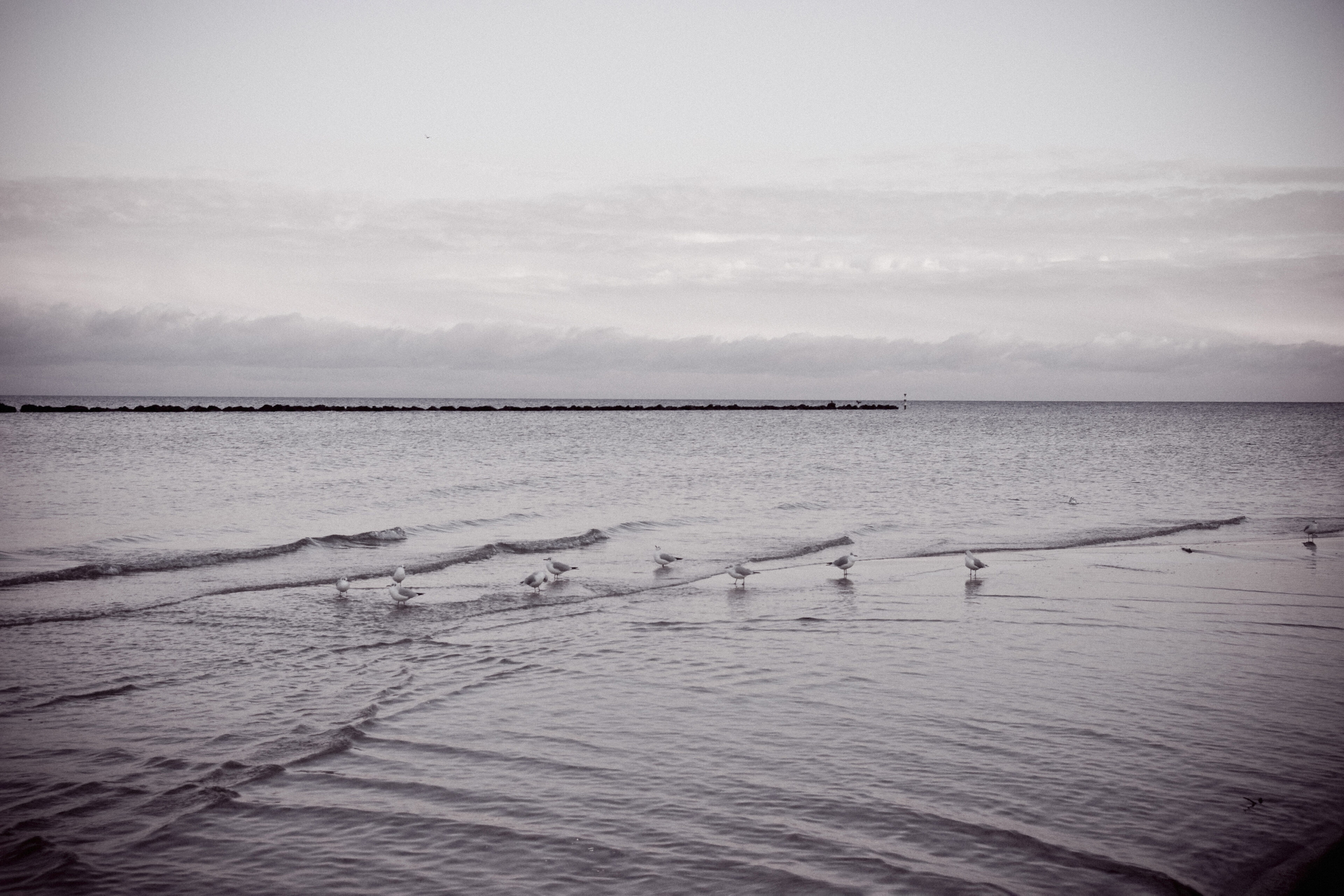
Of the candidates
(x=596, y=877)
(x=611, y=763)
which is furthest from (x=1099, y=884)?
(x=611, y=763)

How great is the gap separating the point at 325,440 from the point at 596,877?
59868 mm

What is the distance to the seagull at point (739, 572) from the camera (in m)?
15.7

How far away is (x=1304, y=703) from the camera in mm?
8641

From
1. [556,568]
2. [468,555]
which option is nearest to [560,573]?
[556,568]

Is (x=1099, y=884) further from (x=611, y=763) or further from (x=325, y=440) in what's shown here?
(x=325, y=440)

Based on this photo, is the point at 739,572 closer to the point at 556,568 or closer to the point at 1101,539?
the point at 556,568

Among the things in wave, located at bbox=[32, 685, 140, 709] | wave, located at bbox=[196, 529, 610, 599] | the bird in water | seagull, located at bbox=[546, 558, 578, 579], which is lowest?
wave, located at bbox=[196, 529, 610, 599]

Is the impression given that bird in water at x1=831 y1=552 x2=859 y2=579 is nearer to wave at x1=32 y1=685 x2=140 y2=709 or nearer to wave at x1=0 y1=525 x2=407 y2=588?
wave at x1=0 y1=525 x2=407 y2=588

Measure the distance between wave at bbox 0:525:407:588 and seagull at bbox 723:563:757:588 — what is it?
8506 millimetres

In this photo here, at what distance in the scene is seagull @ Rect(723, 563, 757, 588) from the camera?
618 inches

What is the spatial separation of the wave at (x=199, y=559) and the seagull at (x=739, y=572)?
27.9 ft

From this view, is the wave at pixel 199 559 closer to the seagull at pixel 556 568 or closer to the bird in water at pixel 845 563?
the seagull at pixel 556 568

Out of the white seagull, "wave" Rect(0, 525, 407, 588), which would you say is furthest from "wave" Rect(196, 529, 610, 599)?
the white seagull

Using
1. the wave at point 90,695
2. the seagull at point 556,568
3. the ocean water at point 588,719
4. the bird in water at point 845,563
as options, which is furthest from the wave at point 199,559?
the bird in water at point 845,563
